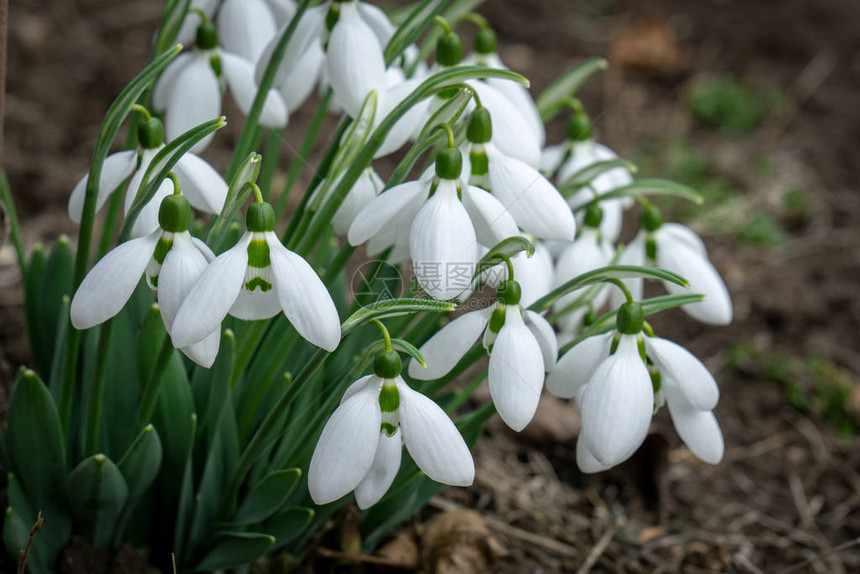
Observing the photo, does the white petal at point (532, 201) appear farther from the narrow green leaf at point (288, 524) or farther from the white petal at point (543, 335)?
the narrow green leaf at point (288, 524)

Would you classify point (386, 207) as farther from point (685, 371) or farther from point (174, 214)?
point (685, 371)

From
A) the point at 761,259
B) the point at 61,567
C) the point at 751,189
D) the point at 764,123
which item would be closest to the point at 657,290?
the point at 761,259

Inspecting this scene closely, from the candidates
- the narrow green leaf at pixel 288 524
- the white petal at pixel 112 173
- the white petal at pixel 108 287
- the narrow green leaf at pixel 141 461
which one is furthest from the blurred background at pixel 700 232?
the white petal at pixel 108 287

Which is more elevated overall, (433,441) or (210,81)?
(210,81)

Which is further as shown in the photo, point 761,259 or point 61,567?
point 761,259

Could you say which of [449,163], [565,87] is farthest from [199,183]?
[565,87]

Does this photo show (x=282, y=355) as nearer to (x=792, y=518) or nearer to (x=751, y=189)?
(x=792, y=518)
